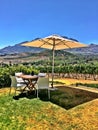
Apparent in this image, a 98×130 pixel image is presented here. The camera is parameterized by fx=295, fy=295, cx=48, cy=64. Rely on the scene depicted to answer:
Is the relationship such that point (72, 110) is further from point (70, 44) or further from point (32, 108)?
point (70, 44)

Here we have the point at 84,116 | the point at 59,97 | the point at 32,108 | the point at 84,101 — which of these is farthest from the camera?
the point at 59,97

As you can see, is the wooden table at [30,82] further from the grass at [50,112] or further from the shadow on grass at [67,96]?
the grass at [50,112]

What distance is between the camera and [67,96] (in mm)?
11039

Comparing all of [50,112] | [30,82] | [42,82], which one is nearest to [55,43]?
[30,82]

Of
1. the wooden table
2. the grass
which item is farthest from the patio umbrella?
the grass

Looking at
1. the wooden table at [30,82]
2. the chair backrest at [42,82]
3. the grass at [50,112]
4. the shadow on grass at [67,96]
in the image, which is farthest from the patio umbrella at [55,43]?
the grass at [50,112]

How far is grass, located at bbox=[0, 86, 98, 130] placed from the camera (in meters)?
8.01

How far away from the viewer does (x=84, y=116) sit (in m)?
8.69

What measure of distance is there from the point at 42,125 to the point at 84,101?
8.68 feet

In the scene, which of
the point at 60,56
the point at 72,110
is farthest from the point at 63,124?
the point at 60,56

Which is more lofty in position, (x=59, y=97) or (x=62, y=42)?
(x=62, y=42)

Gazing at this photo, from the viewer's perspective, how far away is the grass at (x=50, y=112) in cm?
801

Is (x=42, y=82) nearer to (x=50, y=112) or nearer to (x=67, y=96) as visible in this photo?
(x=67, y=96)

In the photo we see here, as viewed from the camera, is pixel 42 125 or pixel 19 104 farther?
pixel 19 104
